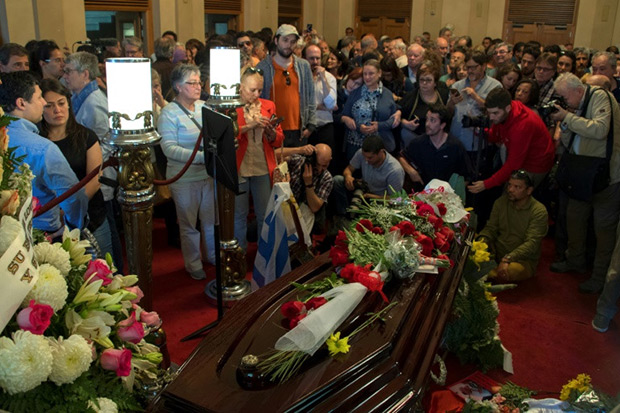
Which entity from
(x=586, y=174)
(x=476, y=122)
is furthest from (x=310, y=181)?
(x=586, y=174)

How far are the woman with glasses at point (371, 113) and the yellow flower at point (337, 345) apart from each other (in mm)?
3578

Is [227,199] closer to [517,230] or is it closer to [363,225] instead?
[363,225]

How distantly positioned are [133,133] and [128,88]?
0.19m

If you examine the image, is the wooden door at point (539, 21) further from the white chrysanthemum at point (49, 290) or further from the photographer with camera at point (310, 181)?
the white chrysanthemum at point (49, 290)

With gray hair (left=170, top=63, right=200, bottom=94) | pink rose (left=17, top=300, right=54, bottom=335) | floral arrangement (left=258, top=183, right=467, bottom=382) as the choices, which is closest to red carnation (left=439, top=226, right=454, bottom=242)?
floral arrangement (left=258, top=183, right=467, bottom=382)

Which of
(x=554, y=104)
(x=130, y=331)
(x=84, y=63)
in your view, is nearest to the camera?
(x=130, y=331)

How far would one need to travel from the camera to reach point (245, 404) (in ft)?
5.71

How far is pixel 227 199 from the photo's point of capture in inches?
155

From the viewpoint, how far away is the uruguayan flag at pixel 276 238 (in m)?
3.84

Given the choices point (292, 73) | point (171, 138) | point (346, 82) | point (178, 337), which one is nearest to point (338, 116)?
point (346, 82)

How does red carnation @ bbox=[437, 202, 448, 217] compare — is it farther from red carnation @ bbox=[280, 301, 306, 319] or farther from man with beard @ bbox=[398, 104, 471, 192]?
man with beard @ bbox=[398, 104, 471, 192]

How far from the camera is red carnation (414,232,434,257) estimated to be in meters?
2.83

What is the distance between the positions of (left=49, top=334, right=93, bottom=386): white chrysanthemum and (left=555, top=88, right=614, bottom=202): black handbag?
397 cm

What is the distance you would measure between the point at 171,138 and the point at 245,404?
272 cm
